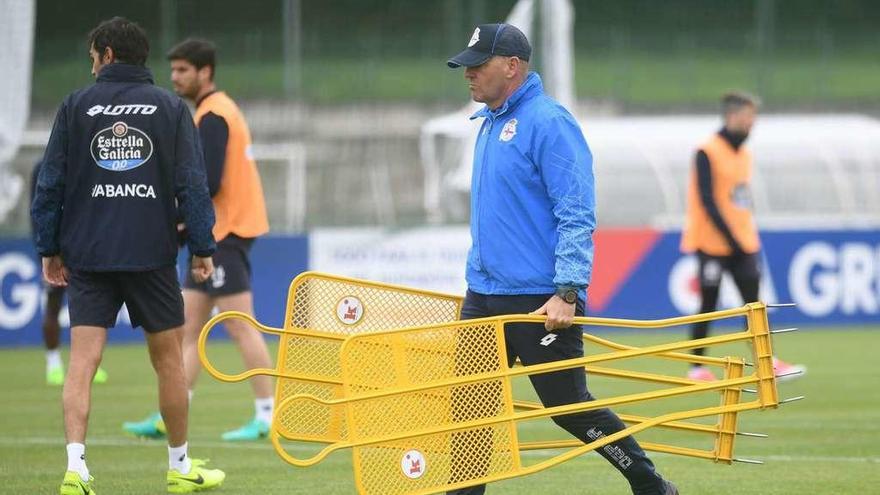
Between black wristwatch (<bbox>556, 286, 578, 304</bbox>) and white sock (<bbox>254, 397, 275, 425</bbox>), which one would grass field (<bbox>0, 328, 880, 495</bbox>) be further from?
black wristwatch (<bbox>556, 286, 578, 304</bbox>)

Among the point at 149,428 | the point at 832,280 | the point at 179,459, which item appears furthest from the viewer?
the point at 832,280

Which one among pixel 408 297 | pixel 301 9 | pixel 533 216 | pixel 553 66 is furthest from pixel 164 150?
pixel 553 66

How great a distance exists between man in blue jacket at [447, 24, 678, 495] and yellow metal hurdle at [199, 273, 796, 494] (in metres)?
0.13

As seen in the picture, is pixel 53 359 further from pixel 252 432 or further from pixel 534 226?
pixel 534 226

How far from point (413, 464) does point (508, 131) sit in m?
1.45

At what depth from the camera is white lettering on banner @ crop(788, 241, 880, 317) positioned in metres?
19.0

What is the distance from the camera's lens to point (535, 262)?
6.55 m

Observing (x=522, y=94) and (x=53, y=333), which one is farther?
(x=53, y=333)

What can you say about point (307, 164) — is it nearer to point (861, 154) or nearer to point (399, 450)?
point (861, 154)

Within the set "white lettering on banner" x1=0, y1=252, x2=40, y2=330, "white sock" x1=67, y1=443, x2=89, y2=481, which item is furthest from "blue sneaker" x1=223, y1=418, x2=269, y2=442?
"white lettering on banner" x1=0, y1=252, x2=40, y2=330

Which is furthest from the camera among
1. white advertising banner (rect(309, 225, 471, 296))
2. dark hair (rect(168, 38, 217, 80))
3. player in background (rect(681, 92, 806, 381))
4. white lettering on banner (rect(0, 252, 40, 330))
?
white advertising banner (rect(309, 225, 471, 296))

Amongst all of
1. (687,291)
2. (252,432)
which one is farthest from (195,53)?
(687,291)

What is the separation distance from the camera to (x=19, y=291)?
55.3 feet

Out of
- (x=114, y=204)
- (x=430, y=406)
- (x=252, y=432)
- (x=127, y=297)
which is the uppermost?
(x=114, y=204)
